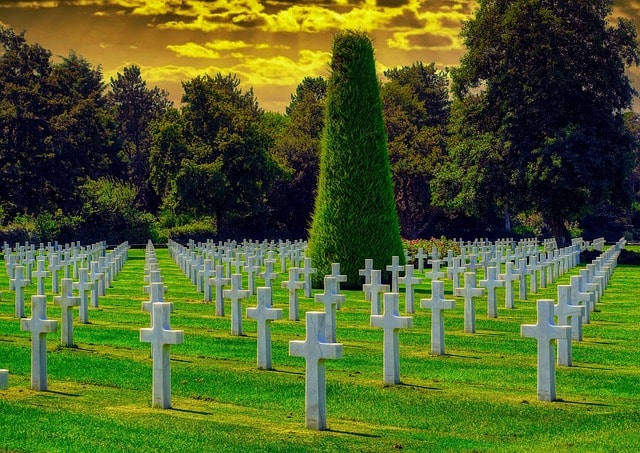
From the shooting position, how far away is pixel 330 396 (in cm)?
1205

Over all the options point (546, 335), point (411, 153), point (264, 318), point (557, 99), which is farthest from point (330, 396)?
point (411, 153)

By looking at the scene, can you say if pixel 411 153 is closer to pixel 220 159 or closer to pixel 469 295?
pixel 220 159

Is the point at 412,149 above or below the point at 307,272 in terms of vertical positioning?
above

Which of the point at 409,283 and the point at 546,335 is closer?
the point at 546,335

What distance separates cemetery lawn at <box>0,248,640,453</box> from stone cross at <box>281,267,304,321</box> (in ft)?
2.36

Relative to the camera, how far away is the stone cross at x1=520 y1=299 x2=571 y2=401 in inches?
451

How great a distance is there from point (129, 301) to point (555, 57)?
3004 cm

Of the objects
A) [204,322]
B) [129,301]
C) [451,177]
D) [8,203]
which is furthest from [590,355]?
[8,203]

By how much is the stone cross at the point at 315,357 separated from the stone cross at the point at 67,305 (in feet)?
16.9

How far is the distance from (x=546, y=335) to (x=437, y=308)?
375 centimetres

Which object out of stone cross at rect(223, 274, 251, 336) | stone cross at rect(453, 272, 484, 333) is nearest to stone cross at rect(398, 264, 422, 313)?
stone cross at rect(453, 272, 484, 333)

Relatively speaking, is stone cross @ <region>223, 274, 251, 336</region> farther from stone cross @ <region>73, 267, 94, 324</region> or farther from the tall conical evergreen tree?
the tall conical evergreen tree

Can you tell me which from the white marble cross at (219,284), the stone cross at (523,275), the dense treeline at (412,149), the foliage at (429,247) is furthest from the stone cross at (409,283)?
the dense treeline at (412,149)

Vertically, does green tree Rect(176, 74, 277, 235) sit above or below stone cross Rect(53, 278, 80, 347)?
above
